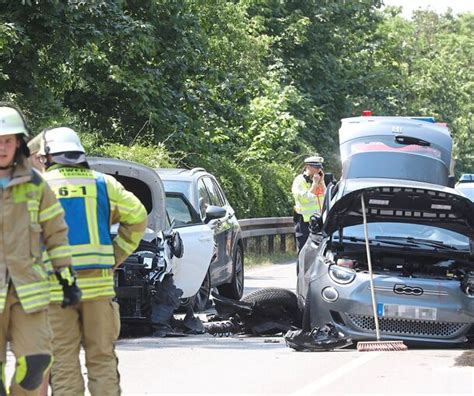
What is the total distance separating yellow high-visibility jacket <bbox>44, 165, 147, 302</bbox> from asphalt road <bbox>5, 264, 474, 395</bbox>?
2.04m

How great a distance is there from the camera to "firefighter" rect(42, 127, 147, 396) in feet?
23.5

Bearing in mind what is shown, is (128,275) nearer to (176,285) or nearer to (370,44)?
(176,285)

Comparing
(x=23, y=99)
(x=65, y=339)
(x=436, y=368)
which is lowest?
(x=436, y=368)

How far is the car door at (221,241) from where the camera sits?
A: 16172mm

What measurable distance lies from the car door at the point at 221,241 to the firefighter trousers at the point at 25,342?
9247 mm

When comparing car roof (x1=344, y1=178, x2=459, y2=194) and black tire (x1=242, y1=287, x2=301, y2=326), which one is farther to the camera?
black tire (x1=242, y1=287, x2=301, y2=326)

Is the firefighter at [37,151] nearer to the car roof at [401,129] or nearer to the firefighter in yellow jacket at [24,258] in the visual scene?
the firefighter in yellow jacket at [24,258]

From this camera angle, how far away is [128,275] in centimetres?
1240

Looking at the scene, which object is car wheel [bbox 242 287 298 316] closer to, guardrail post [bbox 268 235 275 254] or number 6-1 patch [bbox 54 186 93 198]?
number 6-1 patch [bbox 54 186 93 198]

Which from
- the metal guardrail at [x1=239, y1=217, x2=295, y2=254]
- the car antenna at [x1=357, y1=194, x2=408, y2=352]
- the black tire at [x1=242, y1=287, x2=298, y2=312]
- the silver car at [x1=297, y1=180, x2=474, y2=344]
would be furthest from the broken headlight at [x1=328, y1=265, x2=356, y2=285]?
the metal guardrail at [x1=239, y1=217, x2=295, y2=254]

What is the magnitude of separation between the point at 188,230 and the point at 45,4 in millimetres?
6971

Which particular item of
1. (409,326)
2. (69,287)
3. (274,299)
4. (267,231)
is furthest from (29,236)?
(267,231)

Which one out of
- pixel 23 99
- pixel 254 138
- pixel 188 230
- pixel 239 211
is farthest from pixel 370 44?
pixel 188 230

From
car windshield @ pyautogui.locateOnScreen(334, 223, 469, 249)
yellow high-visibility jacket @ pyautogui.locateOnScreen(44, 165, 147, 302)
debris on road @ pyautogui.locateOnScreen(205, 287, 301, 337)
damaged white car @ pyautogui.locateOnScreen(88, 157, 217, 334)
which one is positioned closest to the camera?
yellow high-visibility jacket @ pyautogui.locateOnScreen(44, 165, 147, 302)
